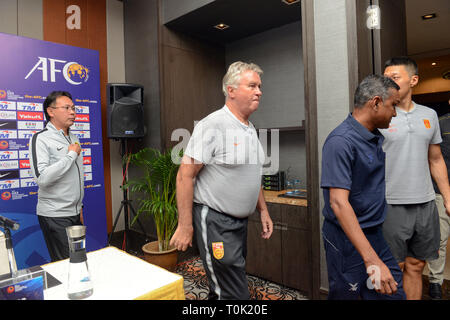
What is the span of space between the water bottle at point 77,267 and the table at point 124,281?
0.04 metres

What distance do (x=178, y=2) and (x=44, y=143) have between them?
211 centimetres

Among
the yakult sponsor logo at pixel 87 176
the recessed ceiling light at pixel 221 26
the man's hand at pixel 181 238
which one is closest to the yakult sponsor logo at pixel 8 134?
the yakult sponsor logo at pixel 87 176

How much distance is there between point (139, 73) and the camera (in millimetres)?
3736

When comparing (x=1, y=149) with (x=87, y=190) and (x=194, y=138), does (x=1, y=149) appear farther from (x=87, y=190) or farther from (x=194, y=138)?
(x=194, y=138)

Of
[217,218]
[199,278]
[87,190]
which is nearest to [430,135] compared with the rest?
[217,218]

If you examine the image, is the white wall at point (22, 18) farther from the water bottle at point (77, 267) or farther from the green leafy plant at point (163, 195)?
the water bottle at point (77, 267)

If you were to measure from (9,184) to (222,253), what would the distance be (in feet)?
7.72

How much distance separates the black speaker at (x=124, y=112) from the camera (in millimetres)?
3273

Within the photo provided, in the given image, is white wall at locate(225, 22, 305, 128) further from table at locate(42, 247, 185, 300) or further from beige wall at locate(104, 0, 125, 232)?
table at locate(42, 247, 185, 300)

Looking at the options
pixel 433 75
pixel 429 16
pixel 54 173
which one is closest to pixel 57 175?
pixel 54 173

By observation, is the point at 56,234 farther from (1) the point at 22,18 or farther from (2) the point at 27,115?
(1) the point at 22,18

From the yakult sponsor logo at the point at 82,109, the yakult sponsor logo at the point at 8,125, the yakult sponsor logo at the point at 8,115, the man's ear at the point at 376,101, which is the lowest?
the man's ear at the point at 376,101

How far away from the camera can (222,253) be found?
4.99 feet

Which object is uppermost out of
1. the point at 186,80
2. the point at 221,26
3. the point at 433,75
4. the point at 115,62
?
the point at 433,75
